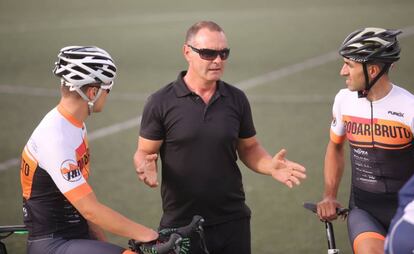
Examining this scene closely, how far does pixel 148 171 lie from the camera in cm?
721

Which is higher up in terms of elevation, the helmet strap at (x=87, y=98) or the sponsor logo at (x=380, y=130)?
the helmet strap at (x=87, y=98)

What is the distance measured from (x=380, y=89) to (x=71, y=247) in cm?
294

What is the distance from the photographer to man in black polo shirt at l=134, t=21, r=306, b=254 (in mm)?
7660

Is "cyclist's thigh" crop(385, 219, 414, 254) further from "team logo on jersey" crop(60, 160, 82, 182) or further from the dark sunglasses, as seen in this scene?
the dark sunglasses

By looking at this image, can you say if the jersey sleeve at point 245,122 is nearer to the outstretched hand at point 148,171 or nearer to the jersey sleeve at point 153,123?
the jersey sleeve at point 153,123

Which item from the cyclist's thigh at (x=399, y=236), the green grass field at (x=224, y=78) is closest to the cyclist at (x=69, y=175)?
the cyclist's thigh at (x=399, y=236)

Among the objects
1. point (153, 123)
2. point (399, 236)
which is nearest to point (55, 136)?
point (153, 123)

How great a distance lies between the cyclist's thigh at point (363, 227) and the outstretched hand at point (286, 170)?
1.85 feet

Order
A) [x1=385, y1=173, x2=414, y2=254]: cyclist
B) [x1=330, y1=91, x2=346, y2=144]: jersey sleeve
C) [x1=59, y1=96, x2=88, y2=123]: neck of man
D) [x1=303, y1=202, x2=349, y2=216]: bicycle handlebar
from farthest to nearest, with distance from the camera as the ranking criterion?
[x1=330, y1=91, x2=346, y2=144]: jersey sleeve < [x1=303, y1=202, x2=349, y2=216]: bicycle handlebar < [x1=59, y1=96, x2=88, y2=123]: neck of man < [x1=385, y1=173, x2=414, y2=254]: cyclist

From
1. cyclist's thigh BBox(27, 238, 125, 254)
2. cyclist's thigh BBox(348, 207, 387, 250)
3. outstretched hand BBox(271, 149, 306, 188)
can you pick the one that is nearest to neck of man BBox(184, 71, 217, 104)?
outstretched hand BBox(271, 149, 306, 188)

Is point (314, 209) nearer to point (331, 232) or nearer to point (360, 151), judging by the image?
point (331, 232)

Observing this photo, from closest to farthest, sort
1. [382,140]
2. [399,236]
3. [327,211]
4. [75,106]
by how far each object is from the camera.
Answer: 1. [399,236]
2. [75,106]
3. [382,140]
4. [327,211]

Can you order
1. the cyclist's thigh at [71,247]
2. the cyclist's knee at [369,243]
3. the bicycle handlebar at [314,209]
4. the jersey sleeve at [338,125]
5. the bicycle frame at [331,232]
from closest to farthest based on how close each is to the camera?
the cyclist's thigh at [71,247] < the cyclist's knee at [369,243] < the bicycle frame at [331,232] < the bicycle handlebar at [314,209] < the jersey sleeve at [338,125]

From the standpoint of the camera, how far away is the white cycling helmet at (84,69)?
688 centimetres
